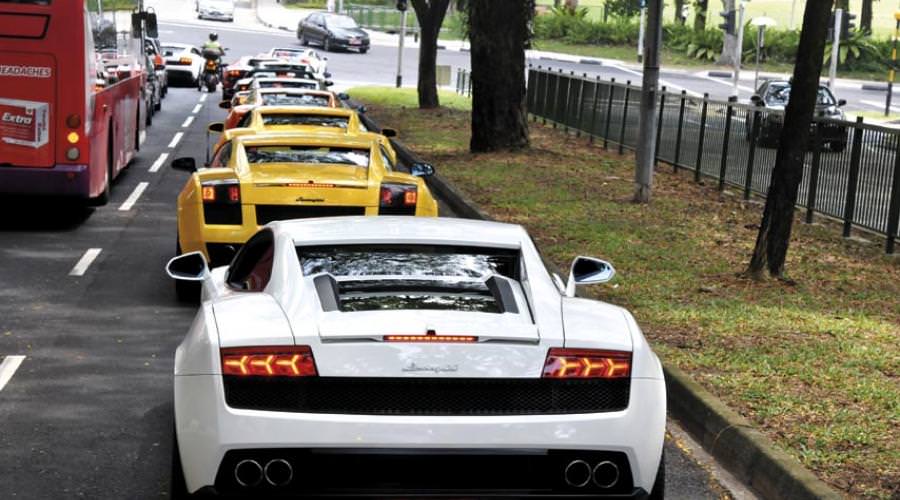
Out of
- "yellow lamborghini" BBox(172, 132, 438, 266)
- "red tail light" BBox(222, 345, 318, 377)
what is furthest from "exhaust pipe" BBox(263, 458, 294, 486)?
"yellow lamborghini" BBox(172, 132, 438, 266)

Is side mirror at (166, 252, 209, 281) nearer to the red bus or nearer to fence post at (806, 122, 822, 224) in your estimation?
the red bus

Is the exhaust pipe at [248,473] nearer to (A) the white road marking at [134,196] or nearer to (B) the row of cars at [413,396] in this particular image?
(B) the row of cars at [413,396]

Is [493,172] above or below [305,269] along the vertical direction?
below

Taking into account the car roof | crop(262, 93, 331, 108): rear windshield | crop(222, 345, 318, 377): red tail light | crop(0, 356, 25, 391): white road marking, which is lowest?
crop(0, 356, 25, 391): white road marking

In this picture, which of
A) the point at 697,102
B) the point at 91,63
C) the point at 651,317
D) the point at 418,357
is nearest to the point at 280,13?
the point at 697,102

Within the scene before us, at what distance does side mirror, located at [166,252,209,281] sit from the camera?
7465mm

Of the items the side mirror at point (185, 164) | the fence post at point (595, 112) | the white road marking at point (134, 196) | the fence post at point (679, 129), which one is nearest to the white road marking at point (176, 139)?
the white road marking at point (134, 196)

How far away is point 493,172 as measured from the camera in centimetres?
2294

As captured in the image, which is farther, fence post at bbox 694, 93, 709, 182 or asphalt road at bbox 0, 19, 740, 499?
fence post at bbox 694, 93, 709, 182

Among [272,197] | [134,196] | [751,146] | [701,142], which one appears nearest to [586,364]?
[272,197]

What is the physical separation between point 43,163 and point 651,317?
7.34 meters

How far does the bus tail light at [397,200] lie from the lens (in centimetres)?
1182

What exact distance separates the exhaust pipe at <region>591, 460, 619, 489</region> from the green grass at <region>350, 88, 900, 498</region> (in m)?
1.88

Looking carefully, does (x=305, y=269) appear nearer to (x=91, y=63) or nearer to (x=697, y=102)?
(x=91, y=63)
